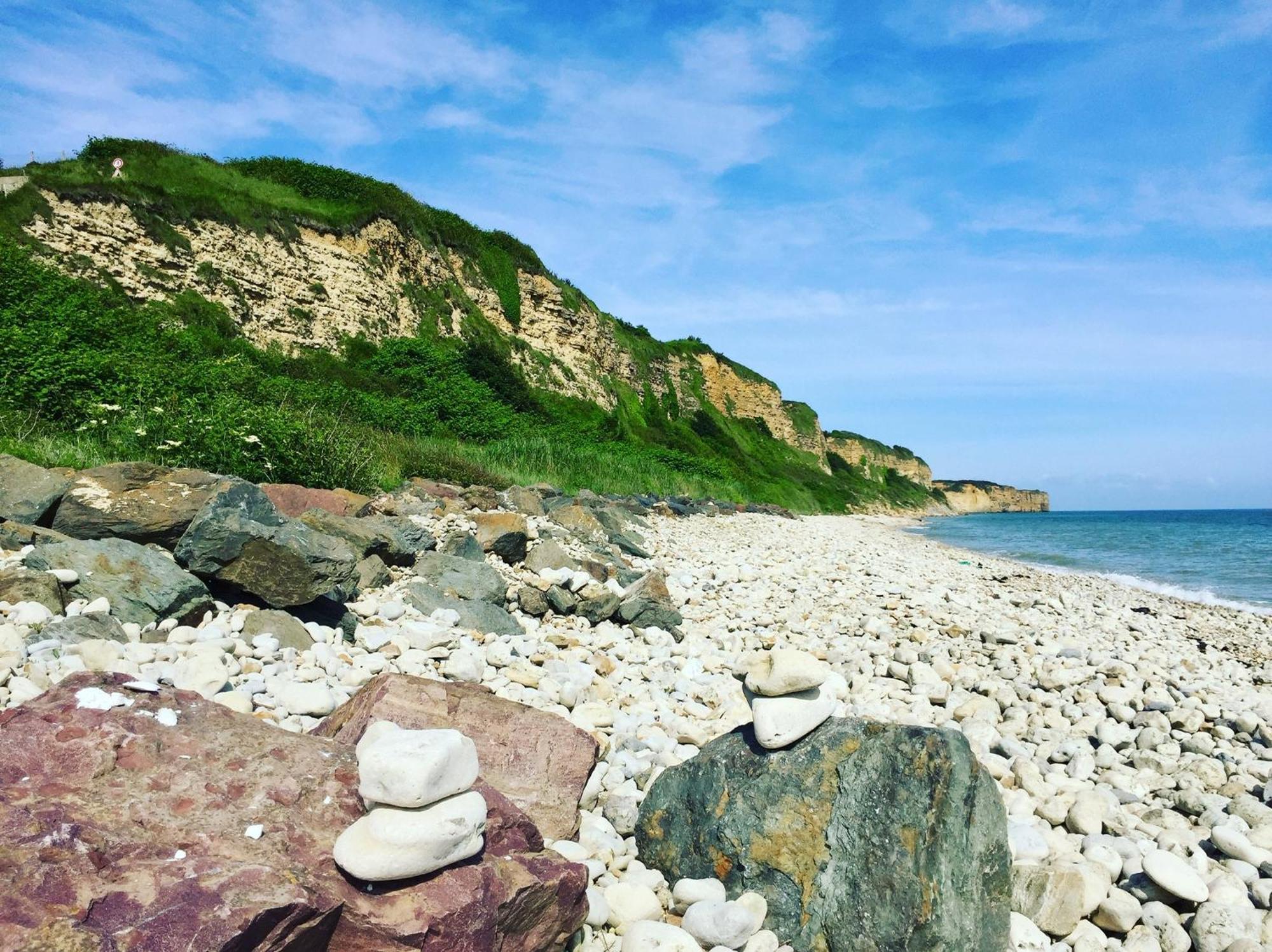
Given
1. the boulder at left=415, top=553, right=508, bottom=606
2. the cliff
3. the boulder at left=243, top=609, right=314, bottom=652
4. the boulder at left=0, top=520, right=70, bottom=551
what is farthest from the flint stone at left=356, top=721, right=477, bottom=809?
the cliff

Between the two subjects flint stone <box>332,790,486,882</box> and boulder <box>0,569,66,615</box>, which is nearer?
flint stone <box>332,790,486,882</box>

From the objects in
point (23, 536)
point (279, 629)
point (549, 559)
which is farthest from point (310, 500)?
point (279, 629)

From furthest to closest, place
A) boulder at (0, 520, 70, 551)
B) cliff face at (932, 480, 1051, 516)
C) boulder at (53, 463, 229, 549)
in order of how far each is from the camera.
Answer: cliff face at (932, 480, 1051, 516) < boulder at (53, 463, 229, 549) < boulder at (0, 520, 70, 551)

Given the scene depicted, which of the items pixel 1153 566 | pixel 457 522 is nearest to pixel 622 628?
pixel 457 522

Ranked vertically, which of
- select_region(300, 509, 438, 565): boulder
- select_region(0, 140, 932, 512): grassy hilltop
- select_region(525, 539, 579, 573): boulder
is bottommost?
select_region(525, 539, 579, 573): boulder

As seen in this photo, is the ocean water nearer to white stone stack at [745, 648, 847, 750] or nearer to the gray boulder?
white stone stack at [745, 648, 847, 750]

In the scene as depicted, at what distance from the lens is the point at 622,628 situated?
6973 mm

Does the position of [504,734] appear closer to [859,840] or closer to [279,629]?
[859,840]

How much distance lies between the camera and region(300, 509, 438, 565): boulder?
6867mm

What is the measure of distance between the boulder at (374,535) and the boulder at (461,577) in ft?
0.71

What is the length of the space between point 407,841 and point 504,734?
1.22 meters

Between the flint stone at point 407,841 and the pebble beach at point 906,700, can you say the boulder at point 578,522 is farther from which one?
the flint stone at point 407,841

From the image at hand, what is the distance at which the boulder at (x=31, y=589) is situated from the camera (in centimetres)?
419

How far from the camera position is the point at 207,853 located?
2.09 metres
